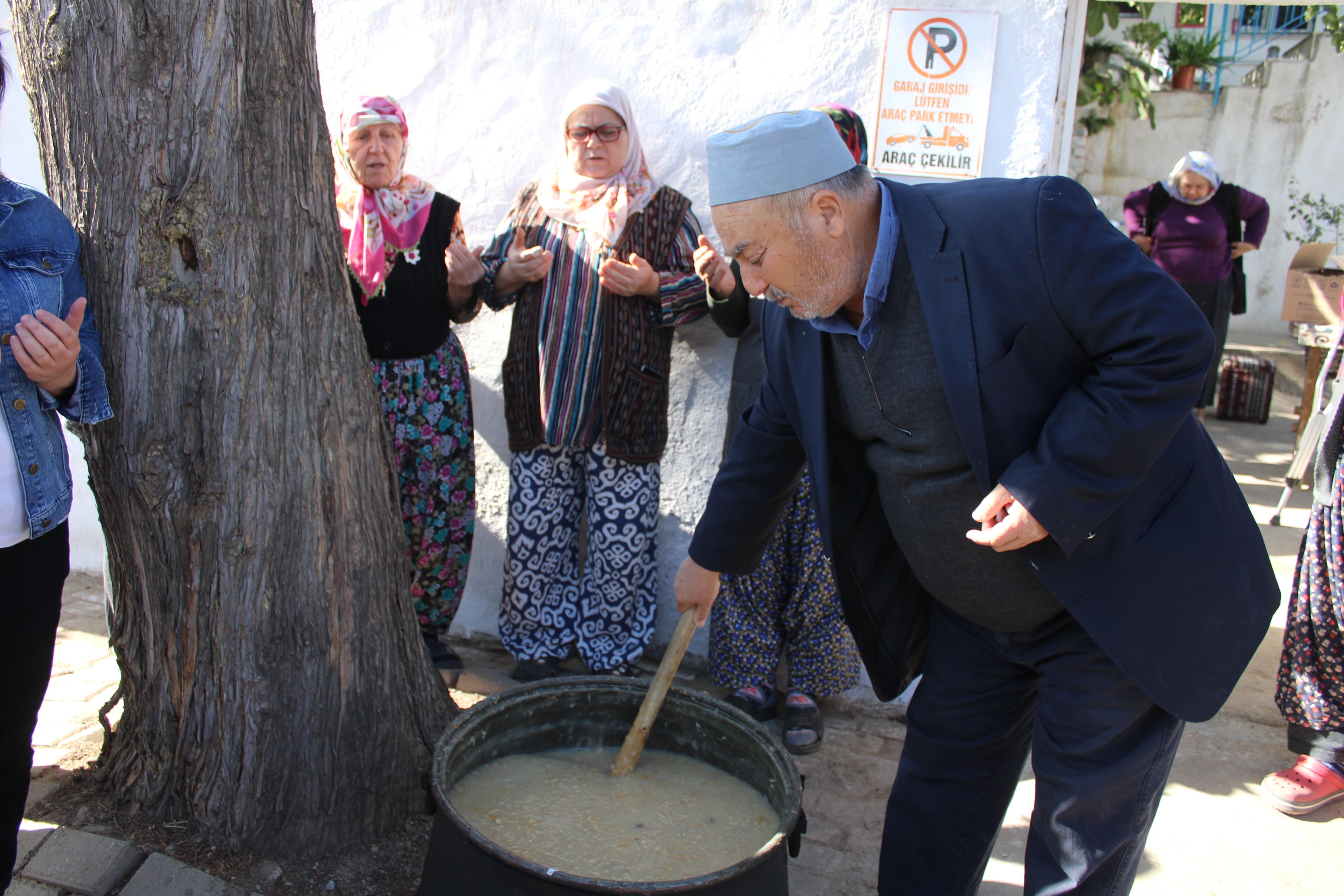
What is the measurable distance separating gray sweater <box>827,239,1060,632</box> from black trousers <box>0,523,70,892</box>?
1613 mm

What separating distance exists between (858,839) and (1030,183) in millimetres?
1855

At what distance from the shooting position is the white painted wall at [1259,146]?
11016 millimetres

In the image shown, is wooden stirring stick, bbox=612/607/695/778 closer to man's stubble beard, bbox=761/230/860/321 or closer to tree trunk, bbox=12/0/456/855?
tree trunk, bbox=12/0/456/855

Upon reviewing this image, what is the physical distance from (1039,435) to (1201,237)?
577 cm

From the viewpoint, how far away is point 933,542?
1.80 metres

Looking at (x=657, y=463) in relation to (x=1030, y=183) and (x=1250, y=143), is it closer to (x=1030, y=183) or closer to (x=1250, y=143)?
(x=1030, y=183)

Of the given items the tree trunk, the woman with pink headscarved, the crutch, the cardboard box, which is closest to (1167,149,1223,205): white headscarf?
the cardboard box

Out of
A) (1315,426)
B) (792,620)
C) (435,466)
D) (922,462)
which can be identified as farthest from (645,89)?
(1315,426)

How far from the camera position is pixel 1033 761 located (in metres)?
1.70

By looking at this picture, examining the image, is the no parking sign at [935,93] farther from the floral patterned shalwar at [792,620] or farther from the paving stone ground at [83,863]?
the paving stone ground at [83,863]

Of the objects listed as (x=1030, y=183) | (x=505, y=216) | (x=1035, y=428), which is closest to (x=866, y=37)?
(x=505, y=216)

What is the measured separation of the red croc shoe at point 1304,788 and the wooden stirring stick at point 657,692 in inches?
78.8

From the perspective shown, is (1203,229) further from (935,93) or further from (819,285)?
(819,285)

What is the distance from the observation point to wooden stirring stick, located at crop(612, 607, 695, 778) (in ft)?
7.01
